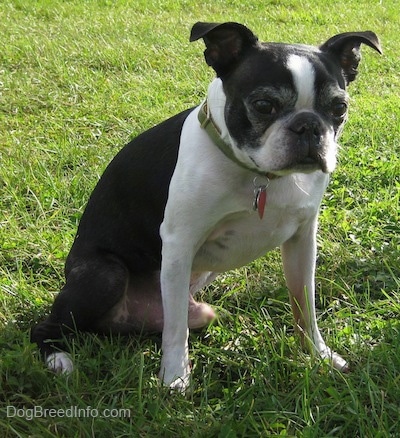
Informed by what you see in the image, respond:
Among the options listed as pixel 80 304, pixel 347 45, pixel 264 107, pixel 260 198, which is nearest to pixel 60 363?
pixel 80 304

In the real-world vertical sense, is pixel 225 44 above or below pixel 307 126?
above

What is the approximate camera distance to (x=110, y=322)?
2.43 meters

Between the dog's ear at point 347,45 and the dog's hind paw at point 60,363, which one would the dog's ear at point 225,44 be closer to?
the dog's ear at point 347,45

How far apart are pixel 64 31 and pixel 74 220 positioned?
3469mm

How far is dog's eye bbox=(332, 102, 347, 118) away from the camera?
6.68ft

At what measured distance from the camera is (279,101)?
1.98 m

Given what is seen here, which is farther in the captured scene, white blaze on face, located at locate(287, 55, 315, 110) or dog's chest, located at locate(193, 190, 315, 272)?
dog's chest, located at locate(193, 190, 315, 272)

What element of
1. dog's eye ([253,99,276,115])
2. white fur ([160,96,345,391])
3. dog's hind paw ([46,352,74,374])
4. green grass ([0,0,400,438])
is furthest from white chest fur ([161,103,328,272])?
dog's hind paw ([46,352,74,374])

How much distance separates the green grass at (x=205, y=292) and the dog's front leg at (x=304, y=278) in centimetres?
8

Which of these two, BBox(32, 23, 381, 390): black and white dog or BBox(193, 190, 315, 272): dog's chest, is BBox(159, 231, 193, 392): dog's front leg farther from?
BBox(193, 190, 315, 272): dog's chest

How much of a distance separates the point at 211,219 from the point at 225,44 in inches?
22.4

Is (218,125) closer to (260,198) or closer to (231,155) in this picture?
(231,155)

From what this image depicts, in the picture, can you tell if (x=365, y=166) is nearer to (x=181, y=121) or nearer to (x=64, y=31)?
(x=181, y=121)

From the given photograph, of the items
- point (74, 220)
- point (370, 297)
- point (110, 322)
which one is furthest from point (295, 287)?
point (74, 220)
